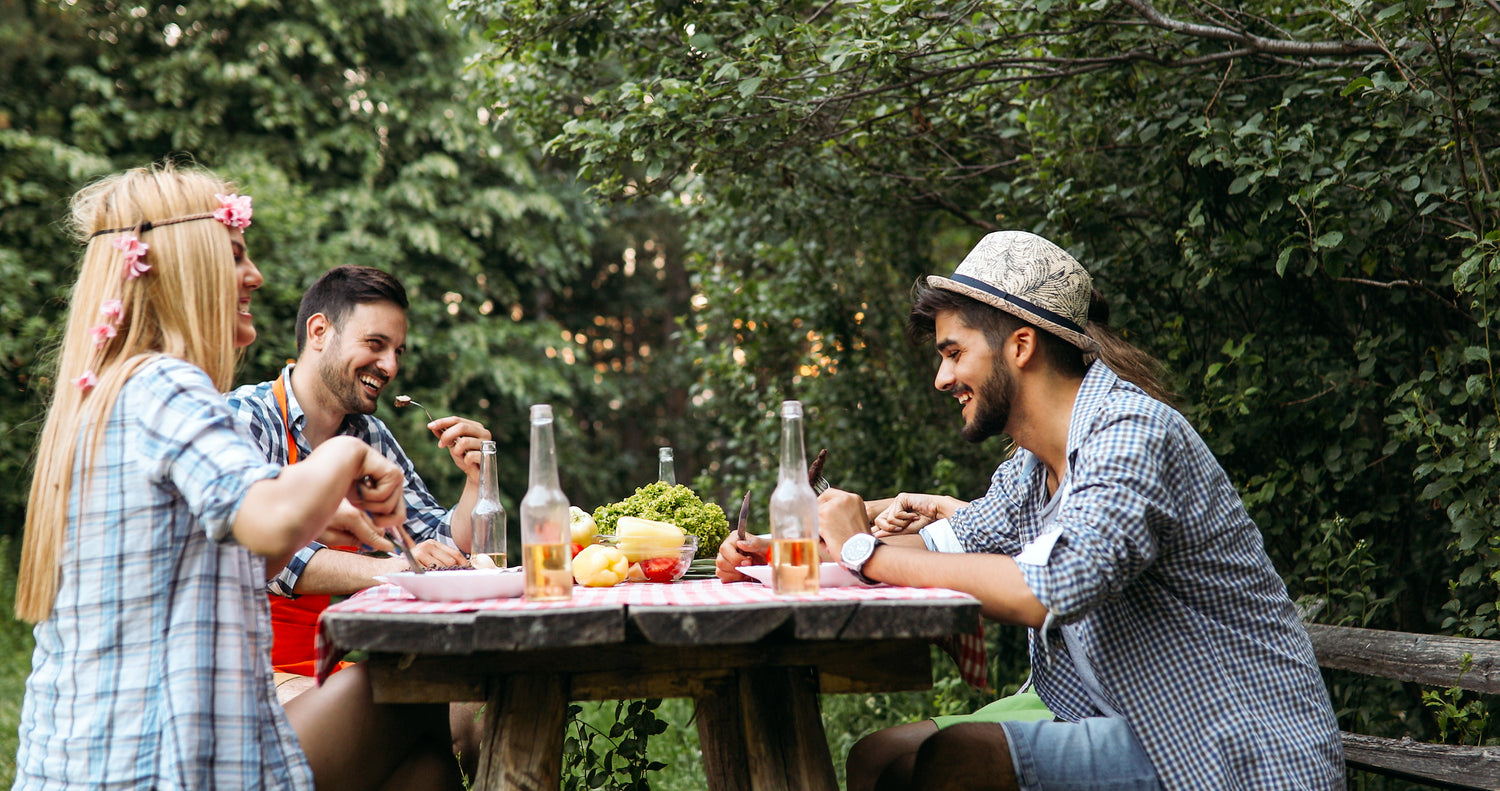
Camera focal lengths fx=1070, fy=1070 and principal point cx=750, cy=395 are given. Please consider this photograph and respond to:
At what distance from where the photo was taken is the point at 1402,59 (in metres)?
2.67

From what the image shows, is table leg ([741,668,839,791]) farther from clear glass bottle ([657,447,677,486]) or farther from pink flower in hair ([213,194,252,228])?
pink flower in hair ([213,194,252,228])

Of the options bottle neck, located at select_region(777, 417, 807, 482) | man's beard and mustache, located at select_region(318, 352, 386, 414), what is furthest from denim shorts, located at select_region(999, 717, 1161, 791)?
man's beard and mustache, located at select_region(318, 352, 386, 414)

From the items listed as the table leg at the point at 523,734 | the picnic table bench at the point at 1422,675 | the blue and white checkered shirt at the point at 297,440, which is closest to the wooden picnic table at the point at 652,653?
the table leg at the point at 523,734

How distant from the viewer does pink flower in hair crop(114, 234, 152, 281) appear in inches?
67.6

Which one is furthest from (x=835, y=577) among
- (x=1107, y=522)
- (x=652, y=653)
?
(x=1107, y=522)

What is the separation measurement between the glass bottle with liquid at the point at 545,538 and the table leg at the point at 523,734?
24 cm

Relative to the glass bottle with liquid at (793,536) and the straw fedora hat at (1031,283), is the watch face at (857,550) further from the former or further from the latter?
the straw fedora hat at (1031,283)

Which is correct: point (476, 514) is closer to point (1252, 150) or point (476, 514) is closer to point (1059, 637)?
point (1059, 637)

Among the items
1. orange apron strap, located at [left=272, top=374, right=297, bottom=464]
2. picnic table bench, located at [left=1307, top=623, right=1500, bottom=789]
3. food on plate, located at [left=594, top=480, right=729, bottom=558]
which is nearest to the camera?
picnic table bench, located at [left=1307, top=623, right=1500, bottom=789]

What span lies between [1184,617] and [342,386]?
2247 mm

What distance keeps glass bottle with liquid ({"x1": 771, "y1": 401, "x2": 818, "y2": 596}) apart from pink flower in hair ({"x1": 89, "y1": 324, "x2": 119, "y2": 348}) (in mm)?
1082

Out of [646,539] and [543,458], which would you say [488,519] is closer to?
[646,539]

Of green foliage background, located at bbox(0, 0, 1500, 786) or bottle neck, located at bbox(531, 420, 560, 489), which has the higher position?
green foliage background, located at bbox(0, 0, 1500, 786)

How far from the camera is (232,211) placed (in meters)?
1.84
